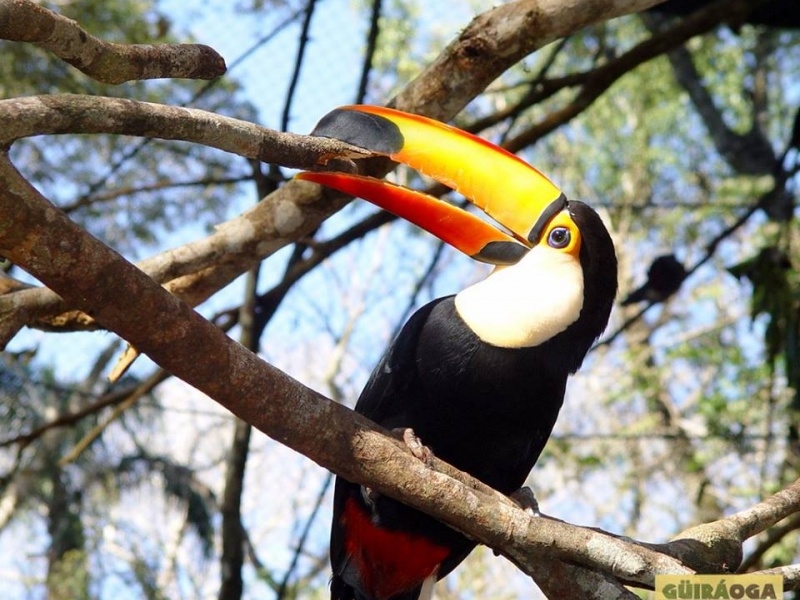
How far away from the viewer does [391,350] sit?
2.61 metres

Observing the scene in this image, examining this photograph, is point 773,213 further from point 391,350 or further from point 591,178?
point 591,178

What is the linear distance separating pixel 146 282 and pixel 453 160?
43.2 inches

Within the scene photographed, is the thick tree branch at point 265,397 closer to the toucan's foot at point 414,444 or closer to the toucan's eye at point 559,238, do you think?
the toucan's foot at point 414,444

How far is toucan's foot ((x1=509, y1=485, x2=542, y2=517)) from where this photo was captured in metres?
2.39

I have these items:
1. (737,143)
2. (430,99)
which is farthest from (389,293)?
(430,99)

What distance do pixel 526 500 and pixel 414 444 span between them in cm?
41

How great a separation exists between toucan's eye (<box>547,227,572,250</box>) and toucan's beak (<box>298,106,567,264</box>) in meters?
0.04

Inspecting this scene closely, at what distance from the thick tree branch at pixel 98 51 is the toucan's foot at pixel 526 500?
49.1 inches

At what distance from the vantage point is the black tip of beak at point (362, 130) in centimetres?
227

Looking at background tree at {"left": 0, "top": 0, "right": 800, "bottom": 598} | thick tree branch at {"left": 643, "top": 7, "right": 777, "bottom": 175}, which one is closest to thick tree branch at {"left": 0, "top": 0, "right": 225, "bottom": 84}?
background tree at {"left": 0, "top": 0, "right": 800, "bottom": 598}

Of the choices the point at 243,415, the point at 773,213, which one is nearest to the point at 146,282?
the point at 243,415

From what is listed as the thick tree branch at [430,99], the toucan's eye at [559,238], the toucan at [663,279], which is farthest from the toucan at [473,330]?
the toucan at [663,279]

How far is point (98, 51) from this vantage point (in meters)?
1.61

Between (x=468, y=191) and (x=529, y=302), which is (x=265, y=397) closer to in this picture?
(x=529, y=302)
